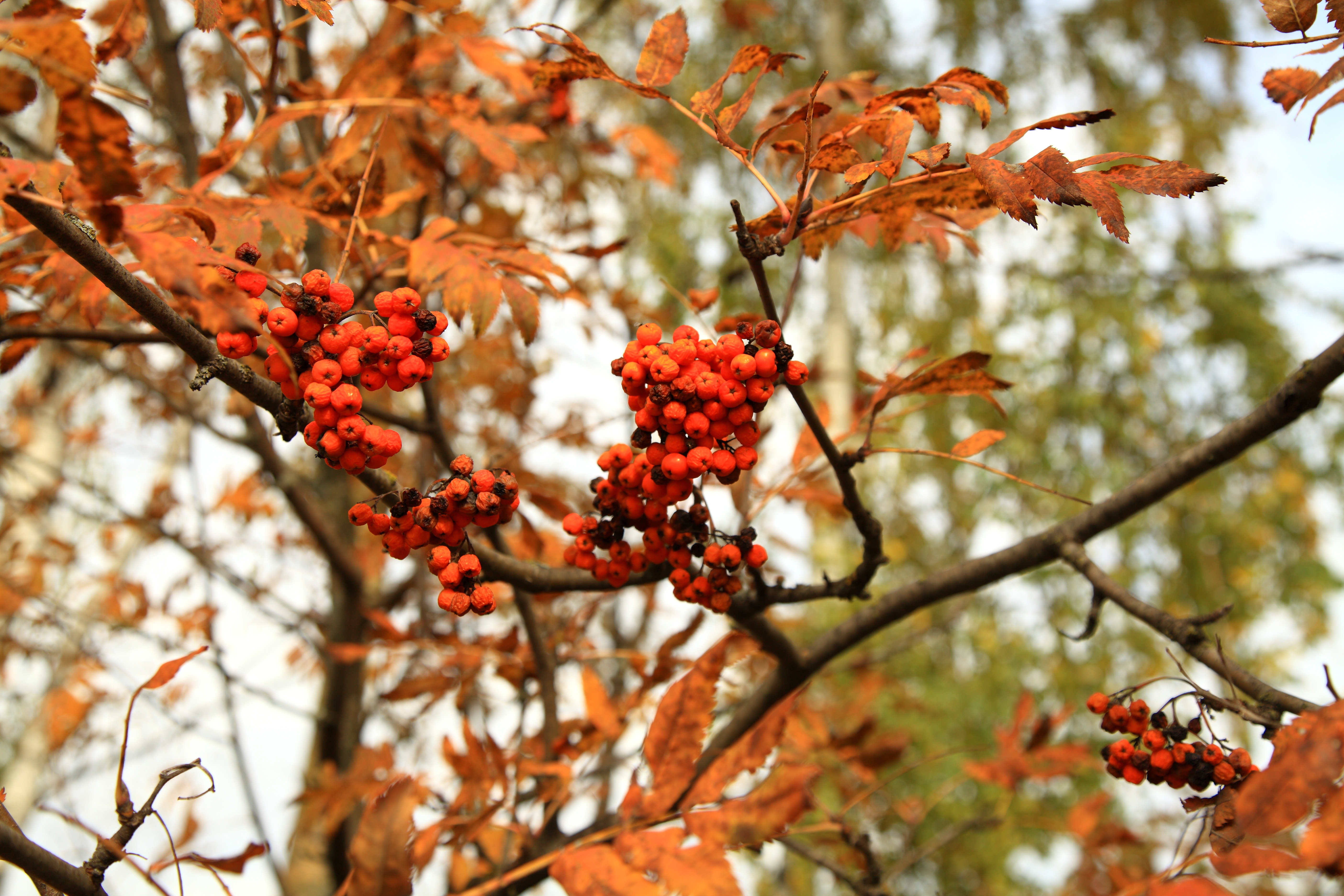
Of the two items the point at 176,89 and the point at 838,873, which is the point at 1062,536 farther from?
the point at 176,89

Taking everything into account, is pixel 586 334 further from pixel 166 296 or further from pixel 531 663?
pixel 166 296

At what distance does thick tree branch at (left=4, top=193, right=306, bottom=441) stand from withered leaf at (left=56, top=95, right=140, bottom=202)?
11cm

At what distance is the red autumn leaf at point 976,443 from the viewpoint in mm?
1155

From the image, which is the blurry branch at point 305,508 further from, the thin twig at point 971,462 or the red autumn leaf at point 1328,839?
the red autumn leaf at point 1328,839

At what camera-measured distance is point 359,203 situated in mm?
1156

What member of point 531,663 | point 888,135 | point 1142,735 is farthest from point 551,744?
point 888,135

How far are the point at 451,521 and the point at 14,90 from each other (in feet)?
1.79

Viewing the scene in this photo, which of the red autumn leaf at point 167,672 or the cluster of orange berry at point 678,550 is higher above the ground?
the cluster of orange berry at point 678,550

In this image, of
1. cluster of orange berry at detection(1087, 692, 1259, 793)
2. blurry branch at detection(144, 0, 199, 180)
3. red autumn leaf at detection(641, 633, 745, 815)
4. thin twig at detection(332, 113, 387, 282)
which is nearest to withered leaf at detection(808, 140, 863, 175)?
thin twig at detection(332, 113, 387, 282)

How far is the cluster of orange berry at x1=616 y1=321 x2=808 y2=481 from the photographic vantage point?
87 centimetres

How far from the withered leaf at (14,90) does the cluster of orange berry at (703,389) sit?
1.88ft

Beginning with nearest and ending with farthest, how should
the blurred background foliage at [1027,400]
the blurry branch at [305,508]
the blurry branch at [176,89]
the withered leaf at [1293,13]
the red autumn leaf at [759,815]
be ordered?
1. the withered leaf at [1293,13]
2. the red autumn leaf at [759,815]
3. the blurry branch at [176,89]
4. the blurry branch at [305,508]
5. the blurred background foliage at [1027,400]

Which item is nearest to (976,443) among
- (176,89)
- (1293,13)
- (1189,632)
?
(1189,632)

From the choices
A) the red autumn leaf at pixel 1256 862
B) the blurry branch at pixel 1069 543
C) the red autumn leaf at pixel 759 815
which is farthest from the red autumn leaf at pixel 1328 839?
the red autumn leaf at pixel 759 815
